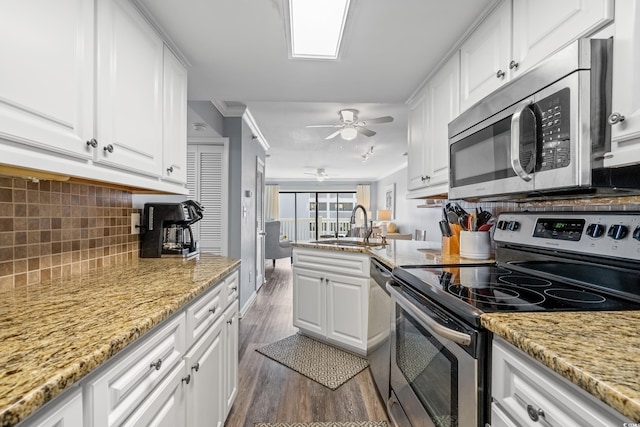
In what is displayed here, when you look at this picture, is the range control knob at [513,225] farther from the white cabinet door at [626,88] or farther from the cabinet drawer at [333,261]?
the cabinet drawer at [333,261]

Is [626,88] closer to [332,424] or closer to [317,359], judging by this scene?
[332,424]

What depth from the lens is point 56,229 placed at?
1312mm

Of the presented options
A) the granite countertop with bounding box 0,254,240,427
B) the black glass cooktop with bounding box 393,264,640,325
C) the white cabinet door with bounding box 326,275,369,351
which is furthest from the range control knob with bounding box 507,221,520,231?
the granite countertop with bounding box 0,254,240,427

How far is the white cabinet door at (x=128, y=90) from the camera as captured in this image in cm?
117

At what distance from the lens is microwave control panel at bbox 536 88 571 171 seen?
0.95 m

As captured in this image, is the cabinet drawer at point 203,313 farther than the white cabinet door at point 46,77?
Yes

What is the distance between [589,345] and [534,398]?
159mm

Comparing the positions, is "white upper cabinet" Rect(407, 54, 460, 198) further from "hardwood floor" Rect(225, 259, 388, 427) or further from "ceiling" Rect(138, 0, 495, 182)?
"hardwood floor" Rect(225, 259, 388, 427)

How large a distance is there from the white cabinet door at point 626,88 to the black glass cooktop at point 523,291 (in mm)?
386

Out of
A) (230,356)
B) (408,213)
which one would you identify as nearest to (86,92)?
(230,356)

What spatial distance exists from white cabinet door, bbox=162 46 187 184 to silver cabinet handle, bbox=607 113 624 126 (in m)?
1.81

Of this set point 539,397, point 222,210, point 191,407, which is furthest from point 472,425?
point 222,210

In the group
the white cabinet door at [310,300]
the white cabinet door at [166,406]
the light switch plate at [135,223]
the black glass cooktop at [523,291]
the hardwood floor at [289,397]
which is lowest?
the hardwood floor at [289,397]

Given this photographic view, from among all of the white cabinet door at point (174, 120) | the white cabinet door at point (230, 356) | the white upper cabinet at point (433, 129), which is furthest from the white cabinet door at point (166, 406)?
the white upper cabinet at point (433, 129)
